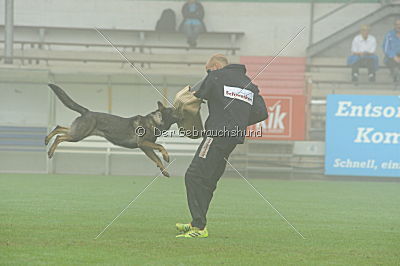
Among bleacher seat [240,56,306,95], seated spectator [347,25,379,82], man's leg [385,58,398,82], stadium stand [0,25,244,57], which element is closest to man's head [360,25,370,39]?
seated spectator [347,25,379,82]

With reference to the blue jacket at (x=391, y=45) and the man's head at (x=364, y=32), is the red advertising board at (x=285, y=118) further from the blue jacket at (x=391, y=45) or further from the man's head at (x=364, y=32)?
the blue jacket at (x=391, y=45)

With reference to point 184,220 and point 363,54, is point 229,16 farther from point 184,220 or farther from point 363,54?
point 184,220

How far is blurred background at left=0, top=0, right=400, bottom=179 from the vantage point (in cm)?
1992

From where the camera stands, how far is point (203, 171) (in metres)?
8.30

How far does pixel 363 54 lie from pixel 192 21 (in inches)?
160

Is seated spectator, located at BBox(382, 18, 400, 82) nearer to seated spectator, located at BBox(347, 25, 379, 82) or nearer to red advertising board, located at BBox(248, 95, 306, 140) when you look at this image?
seated spectator, located at BBox(347, 25, 379, 82)

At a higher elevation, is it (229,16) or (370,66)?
(229,16)

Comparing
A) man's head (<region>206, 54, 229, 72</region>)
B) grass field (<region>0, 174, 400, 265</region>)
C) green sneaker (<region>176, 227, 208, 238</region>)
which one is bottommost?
grass field (<region>0, 174, 400, 265</region>)

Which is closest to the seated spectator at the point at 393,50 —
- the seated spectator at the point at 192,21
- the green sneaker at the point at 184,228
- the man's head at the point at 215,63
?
the seated spectator at the point at 192,21

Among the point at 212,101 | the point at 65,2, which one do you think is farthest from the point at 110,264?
the point at 65,2

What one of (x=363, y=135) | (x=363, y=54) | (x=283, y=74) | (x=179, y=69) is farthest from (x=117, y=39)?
(x=363, y=135)

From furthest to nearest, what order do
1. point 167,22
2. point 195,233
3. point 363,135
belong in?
1. point 167,22
2. point 363,135
3. point 195,233

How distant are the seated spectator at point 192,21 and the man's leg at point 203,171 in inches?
531

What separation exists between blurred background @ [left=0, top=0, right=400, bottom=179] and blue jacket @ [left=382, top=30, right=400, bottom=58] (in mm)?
146
